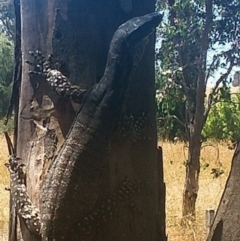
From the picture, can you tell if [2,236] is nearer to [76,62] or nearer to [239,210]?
[239,210]

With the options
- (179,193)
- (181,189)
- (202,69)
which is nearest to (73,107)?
(202,69)

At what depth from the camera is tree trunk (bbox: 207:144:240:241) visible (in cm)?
165

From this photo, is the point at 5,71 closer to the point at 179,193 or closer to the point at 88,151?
the point at 179,193

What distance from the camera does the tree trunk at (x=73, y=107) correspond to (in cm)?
121

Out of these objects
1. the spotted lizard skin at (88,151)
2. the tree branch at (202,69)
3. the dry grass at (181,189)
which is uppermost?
the tree branch at (202,69)

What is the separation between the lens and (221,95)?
5.91 m

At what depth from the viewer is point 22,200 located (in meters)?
1.22

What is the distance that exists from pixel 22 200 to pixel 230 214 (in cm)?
74

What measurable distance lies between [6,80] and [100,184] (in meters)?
15.5

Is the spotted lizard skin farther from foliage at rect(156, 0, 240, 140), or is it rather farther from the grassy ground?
foliage at rect(156, 0, 240, 140)

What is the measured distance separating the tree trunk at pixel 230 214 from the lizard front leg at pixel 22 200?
2.28 feet

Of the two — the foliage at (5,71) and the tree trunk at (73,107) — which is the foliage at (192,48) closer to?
the tree trunk at (73,107)

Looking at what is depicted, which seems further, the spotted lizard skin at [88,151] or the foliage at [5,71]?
the foliage at [5,71]

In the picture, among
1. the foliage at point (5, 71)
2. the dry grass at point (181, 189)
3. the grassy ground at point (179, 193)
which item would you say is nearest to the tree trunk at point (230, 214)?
the dry grass at point (181, 189)
